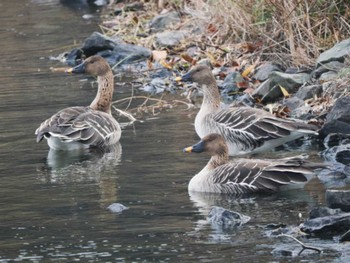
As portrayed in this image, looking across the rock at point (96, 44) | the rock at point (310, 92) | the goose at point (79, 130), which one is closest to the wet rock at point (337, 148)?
→ the rock at point (310, 92)

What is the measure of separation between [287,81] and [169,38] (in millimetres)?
5689

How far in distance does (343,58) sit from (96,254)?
7.73m

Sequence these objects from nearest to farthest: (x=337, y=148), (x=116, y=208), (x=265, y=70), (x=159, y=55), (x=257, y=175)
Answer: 1. (x=116, y=208)
2. (x=257, y=175)
3. (x=337, y=148)
4. (x=265, y=70)
5. (x=159, y=55)

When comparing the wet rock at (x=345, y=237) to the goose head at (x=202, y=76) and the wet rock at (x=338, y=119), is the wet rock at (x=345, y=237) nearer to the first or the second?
the wet rock at (x=338, y=119)

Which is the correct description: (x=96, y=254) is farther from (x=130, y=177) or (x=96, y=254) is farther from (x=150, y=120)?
(x=150, y=120)

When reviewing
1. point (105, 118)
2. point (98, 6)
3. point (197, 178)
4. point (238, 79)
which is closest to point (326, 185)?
point (197, 178)

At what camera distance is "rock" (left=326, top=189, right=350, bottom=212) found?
10.4m

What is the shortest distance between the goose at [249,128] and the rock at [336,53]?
8.34 feet

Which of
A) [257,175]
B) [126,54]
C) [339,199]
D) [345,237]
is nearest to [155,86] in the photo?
[126,54]

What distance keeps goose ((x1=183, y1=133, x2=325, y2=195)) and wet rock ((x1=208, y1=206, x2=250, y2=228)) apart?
1169 mm

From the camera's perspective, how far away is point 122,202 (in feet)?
37.9

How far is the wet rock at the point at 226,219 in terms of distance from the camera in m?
10.5

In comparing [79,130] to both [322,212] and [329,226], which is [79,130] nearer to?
[322,212]

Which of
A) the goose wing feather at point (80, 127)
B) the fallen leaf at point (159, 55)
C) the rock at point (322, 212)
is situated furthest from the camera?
the fallen leaf at point (159, 55)
